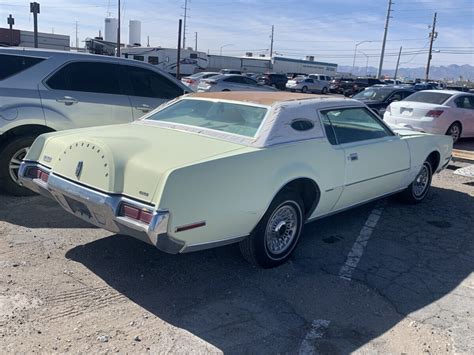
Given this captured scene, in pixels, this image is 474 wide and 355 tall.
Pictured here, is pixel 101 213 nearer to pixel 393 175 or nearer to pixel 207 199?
pixel 207 199

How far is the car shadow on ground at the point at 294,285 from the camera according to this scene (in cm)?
325

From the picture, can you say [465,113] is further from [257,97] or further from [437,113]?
[257,97]

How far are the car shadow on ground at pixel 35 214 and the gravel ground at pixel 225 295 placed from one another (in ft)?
0.10

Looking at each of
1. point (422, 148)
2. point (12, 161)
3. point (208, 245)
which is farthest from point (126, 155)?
point (422, 148)

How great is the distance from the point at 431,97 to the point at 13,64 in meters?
10.3

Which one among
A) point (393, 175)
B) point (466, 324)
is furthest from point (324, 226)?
point (466, 324)

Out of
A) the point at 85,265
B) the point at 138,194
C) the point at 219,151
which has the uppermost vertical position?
the point at 219,151

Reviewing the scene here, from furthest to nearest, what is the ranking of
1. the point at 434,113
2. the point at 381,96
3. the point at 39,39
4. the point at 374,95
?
the point at 39,39
the point at 374,95
the point at 381,96
the point at 434,113

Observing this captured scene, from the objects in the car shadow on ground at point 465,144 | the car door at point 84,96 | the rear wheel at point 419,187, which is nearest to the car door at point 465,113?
the car shadow on ground at point 465,144

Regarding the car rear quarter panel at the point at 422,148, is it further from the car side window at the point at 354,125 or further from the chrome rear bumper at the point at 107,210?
the chrome rear bumper at the point at 107,210

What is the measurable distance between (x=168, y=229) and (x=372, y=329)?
1617 millimetres

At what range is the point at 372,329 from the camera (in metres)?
3.32

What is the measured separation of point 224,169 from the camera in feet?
11.3

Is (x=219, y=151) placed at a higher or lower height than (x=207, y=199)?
higher
